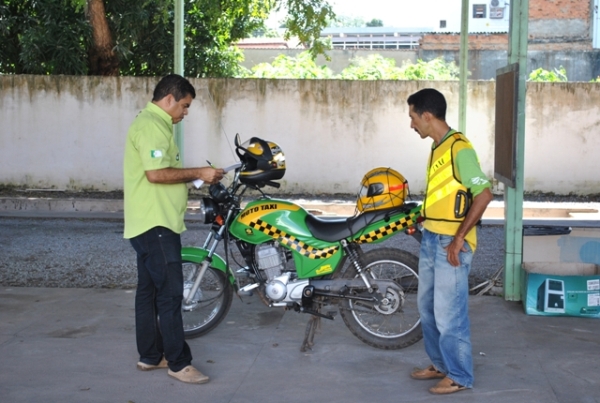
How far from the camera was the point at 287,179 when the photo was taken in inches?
627

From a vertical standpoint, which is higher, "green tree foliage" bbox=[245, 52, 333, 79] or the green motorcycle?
"green tree foliage" bbox=[245, 52, 333, 79]

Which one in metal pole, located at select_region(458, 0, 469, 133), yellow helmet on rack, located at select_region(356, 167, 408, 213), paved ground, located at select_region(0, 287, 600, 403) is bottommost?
paved ground, located at select_region(0, 287, 600, 403)

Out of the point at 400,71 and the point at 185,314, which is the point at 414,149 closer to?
the point at 400,71

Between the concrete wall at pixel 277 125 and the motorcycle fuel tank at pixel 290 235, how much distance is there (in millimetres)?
9849

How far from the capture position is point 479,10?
51688 millimetres

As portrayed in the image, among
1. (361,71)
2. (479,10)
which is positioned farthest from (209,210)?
(479,10)

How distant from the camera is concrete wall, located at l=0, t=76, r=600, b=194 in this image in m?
15.7

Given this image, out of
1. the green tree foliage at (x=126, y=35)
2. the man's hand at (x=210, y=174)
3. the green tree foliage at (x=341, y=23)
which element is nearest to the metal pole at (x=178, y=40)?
the green tree foliage at (x=126, y=35)

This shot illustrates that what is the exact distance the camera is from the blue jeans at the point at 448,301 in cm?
504

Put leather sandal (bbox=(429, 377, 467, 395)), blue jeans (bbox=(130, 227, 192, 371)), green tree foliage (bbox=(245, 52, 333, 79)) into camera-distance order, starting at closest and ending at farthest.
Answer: leather sandal (bbox=(429, 377, 467, 395)) → blue jeans (bbox=(130, 227, 192, 371)) → green tree foliage (bbox=(245, 52, 333, 79))

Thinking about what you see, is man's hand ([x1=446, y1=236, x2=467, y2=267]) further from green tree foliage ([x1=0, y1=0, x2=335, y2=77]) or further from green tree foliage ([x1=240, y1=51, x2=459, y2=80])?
green tree foliage ([x1=240, y1=51, x2=459, y2=80])

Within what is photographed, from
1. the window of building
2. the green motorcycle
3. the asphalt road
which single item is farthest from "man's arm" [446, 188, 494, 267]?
the window of building

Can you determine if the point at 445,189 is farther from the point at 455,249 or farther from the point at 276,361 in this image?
the point at 276,361

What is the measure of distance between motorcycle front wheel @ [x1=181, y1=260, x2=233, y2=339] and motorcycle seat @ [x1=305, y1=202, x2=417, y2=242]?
82cm
